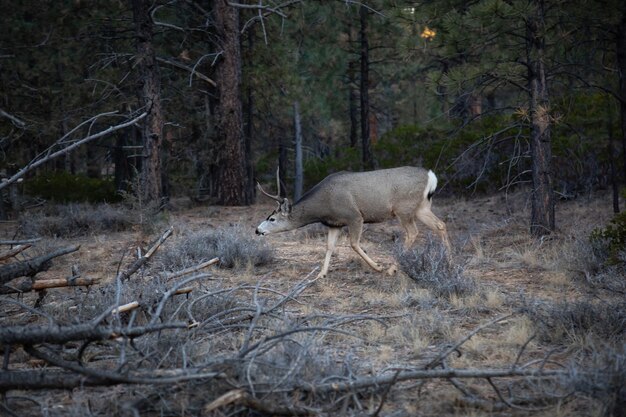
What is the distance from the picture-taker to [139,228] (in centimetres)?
1283

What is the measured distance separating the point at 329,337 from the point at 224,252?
4027mm

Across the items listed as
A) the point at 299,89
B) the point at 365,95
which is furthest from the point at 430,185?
the point at 365,95

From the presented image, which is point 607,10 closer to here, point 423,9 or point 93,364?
→ point 423,9

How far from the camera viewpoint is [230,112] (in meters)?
17.2

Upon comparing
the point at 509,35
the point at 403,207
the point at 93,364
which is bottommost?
the point at 93,364

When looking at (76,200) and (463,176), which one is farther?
(76,200)

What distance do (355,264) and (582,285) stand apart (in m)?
3.33

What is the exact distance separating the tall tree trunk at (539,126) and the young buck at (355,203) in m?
2.00

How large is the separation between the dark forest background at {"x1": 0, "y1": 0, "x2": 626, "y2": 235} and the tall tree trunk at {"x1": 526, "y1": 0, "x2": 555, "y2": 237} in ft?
0.08

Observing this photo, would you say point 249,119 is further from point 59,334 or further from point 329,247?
point 59,334

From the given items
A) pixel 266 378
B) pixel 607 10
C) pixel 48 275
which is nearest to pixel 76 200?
pixel 48 275

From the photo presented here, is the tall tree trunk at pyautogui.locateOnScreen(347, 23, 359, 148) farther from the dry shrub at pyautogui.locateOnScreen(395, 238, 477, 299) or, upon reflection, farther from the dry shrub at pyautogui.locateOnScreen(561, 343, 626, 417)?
the dry shrub at pyautogui.locateOnScreen(561, 343, 626, 417)

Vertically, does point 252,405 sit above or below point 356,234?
below

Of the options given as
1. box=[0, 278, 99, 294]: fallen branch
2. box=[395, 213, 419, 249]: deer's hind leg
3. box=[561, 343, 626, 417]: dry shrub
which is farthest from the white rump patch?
box=[561, 343, 626, 417]: dry shrub
